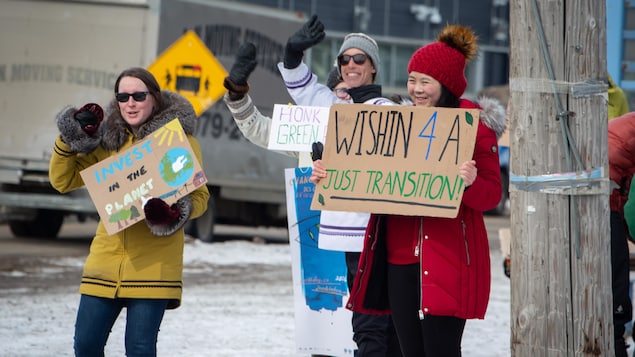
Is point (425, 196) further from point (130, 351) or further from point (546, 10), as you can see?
point (130, 351)

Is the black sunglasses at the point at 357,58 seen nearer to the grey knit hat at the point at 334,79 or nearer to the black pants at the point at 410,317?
the grey knit hat at the point at 334,79

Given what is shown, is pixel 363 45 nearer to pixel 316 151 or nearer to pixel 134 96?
pixel 316 151

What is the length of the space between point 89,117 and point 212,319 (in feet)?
15.6

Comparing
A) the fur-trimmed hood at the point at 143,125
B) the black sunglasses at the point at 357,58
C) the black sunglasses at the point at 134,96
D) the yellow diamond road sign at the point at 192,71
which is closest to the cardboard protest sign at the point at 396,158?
the fur-trimmed hood at the point at 143,125

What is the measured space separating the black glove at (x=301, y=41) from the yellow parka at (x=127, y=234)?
2.69ft

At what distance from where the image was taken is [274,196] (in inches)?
739

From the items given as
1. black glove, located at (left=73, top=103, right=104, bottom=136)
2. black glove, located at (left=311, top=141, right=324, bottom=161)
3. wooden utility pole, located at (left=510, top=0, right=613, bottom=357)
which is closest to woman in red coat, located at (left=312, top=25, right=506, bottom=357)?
wooden utility pole, located at (left=510, top=0, right=613, bottom=357)

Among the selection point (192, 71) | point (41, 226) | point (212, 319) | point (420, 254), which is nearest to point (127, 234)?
point (420, 254)

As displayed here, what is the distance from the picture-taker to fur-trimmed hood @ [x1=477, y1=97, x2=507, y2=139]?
535 centimetres

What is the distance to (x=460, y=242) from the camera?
525 cm

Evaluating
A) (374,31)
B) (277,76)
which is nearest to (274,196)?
(277,76)

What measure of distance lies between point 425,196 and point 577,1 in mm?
961

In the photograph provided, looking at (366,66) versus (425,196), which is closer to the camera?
(425,196)

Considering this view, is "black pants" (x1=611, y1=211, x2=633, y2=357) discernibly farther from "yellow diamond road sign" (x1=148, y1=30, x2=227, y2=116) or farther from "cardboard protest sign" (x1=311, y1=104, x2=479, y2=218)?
"yellow diamond road sign" (x1=148, y1=30, x2=227, y2=116)
